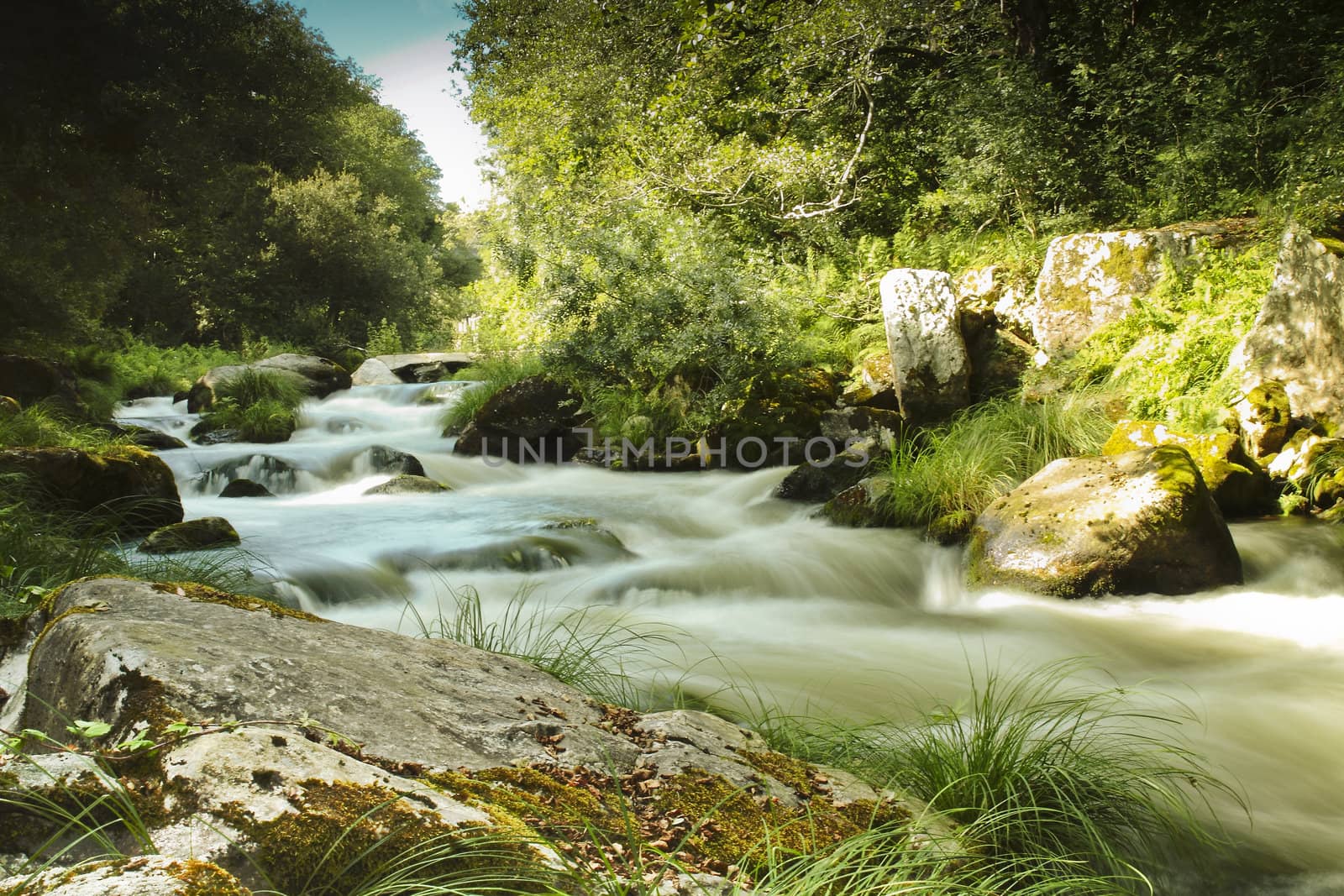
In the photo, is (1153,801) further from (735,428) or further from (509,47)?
(509,47)

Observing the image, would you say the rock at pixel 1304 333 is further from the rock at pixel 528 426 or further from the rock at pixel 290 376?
the rock at pixel 290 376

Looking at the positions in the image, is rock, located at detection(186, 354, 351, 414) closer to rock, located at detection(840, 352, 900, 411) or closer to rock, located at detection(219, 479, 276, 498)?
rock, located at detection(219, 479, 276, 498)

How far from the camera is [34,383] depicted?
35.7 feet

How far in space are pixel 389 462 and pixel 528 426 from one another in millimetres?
2179

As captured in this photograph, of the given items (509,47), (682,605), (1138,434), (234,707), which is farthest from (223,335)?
(234,707)

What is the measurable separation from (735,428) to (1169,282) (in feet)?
17.4

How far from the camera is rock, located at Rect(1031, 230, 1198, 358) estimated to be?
31.3 ft

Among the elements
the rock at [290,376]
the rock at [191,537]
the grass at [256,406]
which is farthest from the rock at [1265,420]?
the rock at [290,376]

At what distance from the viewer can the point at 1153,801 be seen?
295 centimetres

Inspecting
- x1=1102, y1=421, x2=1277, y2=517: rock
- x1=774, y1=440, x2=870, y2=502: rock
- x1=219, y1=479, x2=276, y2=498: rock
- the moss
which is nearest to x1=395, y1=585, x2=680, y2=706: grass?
the moss

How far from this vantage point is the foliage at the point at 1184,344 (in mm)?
8148

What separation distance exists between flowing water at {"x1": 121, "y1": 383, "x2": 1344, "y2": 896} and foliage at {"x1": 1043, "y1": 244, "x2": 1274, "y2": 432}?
1628 mm

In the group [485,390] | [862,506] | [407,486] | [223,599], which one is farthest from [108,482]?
[485,390]

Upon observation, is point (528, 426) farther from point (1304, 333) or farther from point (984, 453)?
point (1304, 333)
